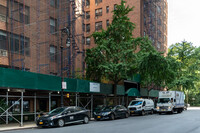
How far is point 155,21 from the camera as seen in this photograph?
55.6 m

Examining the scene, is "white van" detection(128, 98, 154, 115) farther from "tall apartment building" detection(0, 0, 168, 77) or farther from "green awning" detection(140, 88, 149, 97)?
"green awning" detection(140, 88, 149, 97)

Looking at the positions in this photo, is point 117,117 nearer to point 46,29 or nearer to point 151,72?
point 151,72

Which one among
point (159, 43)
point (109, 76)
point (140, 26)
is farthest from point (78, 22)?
point (159, 43)

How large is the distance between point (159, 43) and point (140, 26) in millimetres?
16380

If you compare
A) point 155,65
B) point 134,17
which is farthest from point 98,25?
point 155,65

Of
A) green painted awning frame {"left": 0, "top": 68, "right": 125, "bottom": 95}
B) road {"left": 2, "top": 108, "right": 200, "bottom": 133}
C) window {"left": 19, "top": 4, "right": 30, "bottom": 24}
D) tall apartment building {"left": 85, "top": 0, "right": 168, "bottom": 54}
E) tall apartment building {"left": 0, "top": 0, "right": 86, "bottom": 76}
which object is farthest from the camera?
tall apartment building {"left": 85, "top": 0, "right": 168, "bottom": 54}

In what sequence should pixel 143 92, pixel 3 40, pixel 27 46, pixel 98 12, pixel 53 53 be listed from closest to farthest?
pixel 3 40 → pixel 27 46 → pixel 53 53 → pixel 143 92 → pixel 98 12

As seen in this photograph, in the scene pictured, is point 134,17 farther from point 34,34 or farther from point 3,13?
point 3,13

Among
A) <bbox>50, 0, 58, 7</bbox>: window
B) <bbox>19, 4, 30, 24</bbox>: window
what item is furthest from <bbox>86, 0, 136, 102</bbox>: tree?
<bbox>19, 4, 30, 24</bbox>: window

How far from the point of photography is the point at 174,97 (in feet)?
102

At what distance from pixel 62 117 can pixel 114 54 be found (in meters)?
12.8

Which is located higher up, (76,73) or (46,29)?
(46,29)

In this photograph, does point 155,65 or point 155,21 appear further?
point 155,21

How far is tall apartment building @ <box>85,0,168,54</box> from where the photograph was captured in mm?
45312
